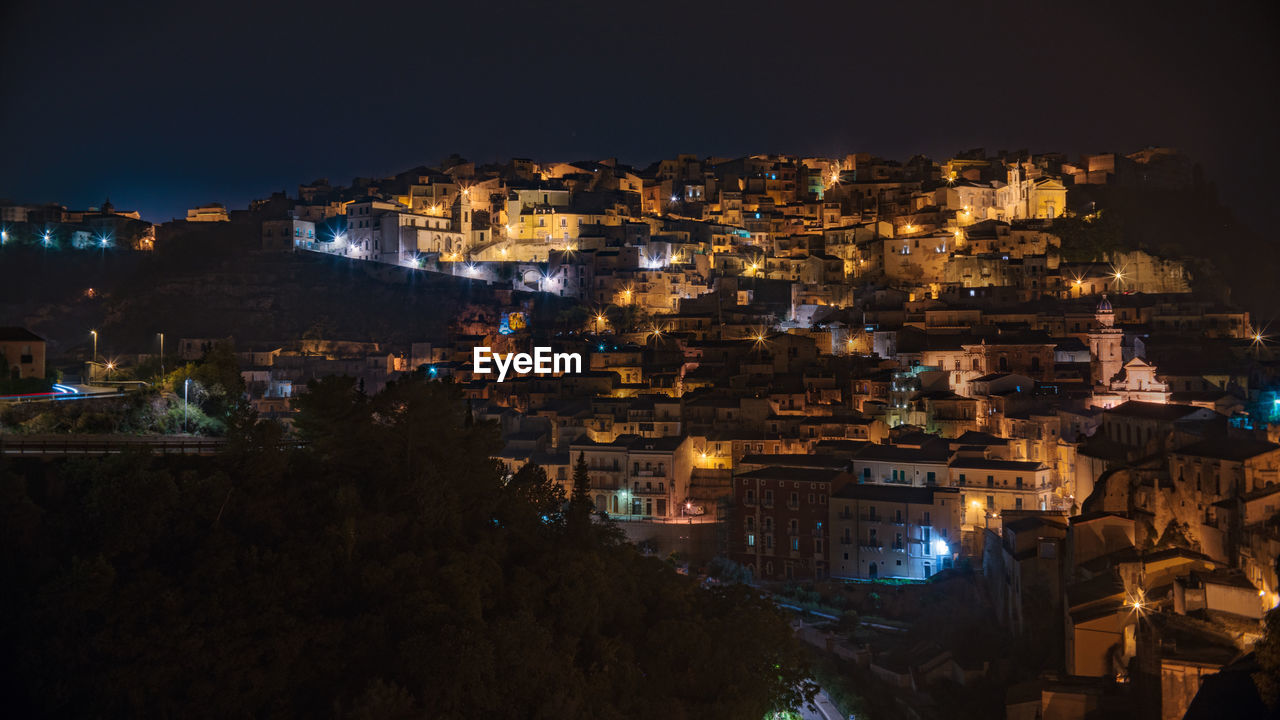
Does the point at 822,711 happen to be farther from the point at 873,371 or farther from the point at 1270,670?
the point at 873,371

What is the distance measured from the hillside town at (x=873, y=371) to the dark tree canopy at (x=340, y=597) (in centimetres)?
992

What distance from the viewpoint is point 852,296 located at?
60250mm

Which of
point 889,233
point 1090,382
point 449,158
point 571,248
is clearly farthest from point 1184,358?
point 449,158

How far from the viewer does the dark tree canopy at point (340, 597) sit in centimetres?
1408

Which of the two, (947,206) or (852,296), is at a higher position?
(947,206)

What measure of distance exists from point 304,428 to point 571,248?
51998 mm

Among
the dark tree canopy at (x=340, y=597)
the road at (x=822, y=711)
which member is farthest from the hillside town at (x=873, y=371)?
the dark tree canopy at (x=340, y=597)

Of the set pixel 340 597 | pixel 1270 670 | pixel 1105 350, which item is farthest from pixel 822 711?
pixel 1105 350

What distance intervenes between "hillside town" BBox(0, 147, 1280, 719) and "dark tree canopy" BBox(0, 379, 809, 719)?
391 inches

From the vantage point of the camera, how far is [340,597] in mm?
16422

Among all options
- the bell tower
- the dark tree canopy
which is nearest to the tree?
the dark tree canopy

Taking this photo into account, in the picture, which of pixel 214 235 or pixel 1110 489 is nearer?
pixel 1110 489

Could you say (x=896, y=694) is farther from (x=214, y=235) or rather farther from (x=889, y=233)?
(x=214, y=235)

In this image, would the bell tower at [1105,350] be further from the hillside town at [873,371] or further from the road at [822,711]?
the road at [822,711]
